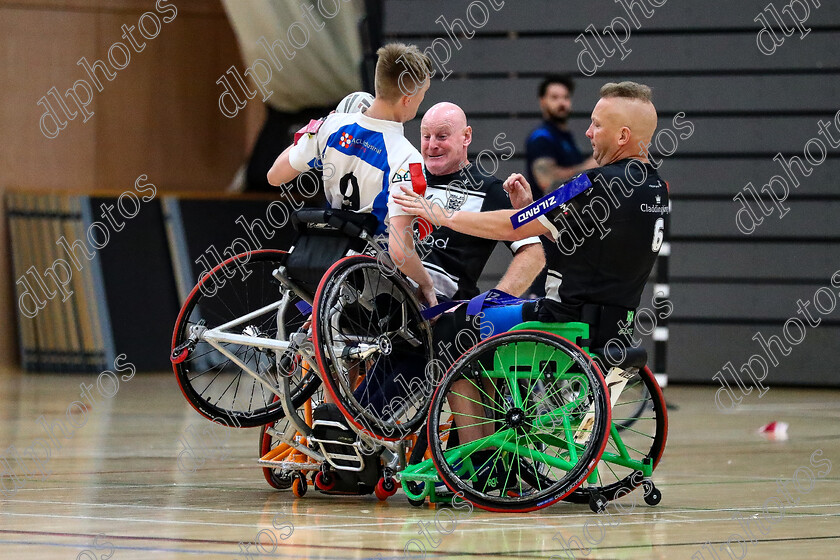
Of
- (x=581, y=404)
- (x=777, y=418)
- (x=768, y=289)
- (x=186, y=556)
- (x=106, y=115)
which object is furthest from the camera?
(x=106, y=115)

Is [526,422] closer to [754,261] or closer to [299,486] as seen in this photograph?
[299,486]

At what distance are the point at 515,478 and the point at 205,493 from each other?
116 centimetres

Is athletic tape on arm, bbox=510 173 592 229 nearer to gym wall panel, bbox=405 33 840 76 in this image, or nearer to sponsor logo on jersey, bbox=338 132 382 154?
sponsor logo on jersey, bbox=338 132 382 154

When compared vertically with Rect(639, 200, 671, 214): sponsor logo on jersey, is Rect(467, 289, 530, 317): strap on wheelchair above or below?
below

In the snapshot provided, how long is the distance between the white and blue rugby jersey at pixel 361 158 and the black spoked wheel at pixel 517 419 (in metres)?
0.65

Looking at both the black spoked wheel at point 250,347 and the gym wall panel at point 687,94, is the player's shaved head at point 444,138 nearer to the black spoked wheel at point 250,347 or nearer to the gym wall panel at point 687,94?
the black spoked wheel at point 250,347

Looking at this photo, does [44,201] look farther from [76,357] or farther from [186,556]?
[186,556]

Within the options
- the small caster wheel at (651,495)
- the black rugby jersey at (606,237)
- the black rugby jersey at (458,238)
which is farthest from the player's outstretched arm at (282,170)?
Answer: the small caster wheel at (651,495)

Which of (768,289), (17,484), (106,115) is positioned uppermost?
(106,115)

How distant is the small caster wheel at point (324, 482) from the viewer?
4414 millimetres

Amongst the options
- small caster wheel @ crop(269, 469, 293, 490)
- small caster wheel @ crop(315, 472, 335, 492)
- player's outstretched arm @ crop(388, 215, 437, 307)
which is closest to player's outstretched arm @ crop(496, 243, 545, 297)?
player's outstretched arm @ crop(388, 215, 437, 307)

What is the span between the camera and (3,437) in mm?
6250

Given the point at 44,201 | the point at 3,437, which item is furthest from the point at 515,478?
the point at 44,201

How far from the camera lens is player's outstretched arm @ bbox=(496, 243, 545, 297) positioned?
4.63 meters
